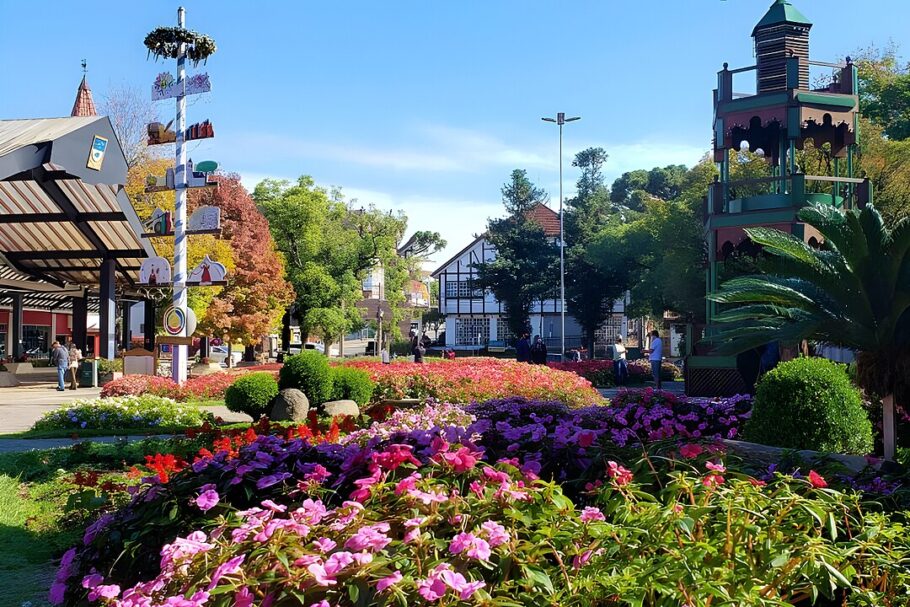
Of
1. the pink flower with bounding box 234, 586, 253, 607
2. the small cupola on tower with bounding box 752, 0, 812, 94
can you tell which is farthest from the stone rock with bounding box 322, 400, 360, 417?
the small cupola on tower with bounding box 752, 0, 812, 94

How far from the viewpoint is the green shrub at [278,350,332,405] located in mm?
14227

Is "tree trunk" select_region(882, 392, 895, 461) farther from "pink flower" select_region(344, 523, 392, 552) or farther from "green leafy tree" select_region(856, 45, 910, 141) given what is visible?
"green leafy tree" select_region(856, 45, 910, 141)

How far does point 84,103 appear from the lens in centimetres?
4016

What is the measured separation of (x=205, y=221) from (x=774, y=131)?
14.8 metres

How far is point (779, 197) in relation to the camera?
60.3 ft

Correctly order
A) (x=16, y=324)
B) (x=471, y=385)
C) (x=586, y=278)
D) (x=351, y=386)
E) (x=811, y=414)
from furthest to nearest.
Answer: (x=586, y=278) < (x=16, y=324) < (x=471, y=385) < (x=351, y=386) < (x=811, y=414)

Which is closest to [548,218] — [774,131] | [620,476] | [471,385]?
[774,131]

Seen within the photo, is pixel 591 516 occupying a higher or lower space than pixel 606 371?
higher

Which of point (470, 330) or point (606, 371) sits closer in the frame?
point (606, 371)

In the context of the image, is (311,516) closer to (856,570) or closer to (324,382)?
(856,570)

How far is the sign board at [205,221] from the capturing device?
2217cm

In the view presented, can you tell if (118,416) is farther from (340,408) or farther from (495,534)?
(495,534)

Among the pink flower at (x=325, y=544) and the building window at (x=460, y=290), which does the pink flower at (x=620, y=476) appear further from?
the building window at (x=460, y=290)

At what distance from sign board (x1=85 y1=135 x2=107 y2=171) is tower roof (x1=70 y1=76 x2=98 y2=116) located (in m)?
20.6
